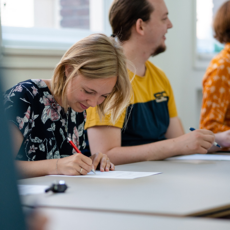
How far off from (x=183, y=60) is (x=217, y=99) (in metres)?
0.93

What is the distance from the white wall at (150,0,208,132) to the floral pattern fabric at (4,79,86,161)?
136 cm

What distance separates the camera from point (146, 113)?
1763 mm

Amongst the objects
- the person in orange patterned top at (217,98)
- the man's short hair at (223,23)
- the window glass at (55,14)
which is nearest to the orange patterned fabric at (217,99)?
the person in orange patterned top at (217,98)

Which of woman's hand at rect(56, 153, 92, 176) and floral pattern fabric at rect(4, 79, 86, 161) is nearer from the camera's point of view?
woman's hand at rect(56, 153, 92, 176)

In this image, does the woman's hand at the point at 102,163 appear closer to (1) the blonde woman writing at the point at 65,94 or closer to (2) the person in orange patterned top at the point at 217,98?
(1) the blonde woman writing at the point at 65,94

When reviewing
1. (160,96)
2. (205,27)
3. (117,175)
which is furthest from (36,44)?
(205,27)

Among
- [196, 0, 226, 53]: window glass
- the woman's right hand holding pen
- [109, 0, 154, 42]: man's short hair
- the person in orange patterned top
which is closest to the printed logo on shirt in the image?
the person in orange patterned top

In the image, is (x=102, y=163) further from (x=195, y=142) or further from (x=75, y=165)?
(x=195, y=142)

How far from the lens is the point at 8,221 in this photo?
0.26 meters

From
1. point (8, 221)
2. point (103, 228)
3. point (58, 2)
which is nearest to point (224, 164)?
point (103, 228)

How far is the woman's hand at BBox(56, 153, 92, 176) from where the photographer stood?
1.11 m

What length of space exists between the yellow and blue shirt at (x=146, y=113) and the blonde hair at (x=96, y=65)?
0.44 feet

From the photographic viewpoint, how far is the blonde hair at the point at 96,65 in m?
1.31

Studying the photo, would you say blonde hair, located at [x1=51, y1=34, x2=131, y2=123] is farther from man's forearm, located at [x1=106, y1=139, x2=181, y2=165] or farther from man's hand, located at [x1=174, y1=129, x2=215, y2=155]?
man's hand, located at [x1=174, y1=129, x2=215, y2=155]
